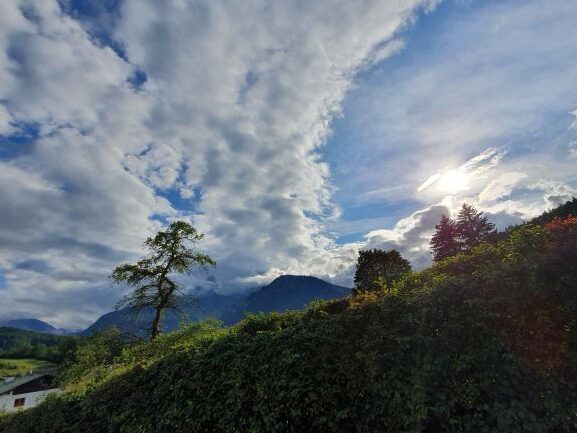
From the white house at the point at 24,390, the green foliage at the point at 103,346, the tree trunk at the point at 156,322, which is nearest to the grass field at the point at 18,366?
the white house at the point at 24,390

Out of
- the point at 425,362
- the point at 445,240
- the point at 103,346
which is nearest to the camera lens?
the point at 425,362

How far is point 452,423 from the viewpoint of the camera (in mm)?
4980

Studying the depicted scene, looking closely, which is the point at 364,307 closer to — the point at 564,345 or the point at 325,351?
the point at 325,351

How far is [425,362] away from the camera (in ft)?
17.4

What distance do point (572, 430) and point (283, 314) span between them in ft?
20.0

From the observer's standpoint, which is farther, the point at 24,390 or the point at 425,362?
the point at 24,390

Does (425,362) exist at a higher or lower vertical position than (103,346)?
lower

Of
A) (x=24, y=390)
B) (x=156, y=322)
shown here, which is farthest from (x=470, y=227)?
(x=24, y=390)

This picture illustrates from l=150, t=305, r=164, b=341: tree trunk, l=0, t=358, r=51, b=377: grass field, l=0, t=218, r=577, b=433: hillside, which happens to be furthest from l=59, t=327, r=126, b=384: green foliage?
l=0, t=358, r=51, b=377: grass field

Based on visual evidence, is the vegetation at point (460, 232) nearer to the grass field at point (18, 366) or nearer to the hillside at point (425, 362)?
the hillside at point (425, 362)

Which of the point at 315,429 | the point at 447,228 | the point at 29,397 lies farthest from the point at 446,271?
the point at 29,397

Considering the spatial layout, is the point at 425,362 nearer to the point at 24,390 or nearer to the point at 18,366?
the point at 24,390

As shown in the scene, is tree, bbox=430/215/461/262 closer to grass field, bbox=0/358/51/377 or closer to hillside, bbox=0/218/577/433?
hillside, bbox=0/218/577/433

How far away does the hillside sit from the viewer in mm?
4805
